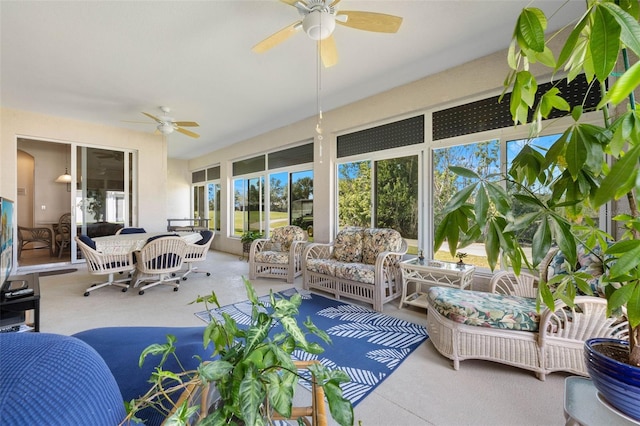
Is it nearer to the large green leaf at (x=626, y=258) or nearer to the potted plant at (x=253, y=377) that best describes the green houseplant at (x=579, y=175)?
the large green leaf at (x=626, y=258)

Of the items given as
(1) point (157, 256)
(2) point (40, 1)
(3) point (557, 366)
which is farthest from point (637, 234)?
(1) point (157, 256)

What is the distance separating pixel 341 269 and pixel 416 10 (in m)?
2.77

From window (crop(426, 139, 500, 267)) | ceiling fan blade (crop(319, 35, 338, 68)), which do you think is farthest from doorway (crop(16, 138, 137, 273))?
window (crop(426, 139, 500, 267))

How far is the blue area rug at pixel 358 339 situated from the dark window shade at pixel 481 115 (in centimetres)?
240

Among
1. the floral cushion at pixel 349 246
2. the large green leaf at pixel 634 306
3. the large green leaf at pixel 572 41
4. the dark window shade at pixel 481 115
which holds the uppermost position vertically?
the dark window shade at pixel 481 115

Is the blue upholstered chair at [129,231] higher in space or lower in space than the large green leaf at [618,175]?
lower

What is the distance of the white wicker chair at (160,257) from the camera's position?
11.8 ft

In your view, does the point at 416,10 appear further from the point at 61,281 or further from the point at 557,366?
the point at 61,281

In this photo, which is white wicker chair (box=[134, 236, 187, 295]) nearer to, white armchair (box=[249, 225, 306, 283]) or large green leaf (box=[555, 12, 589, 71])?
white armchair (box=[249, 225, 306, 283])

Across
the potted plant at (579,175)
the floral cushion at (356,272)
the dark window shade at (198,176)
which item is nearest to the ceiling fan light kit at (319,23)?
the potted plant at (579,175)

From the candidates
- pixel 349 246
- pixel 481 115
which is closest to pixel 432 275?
pixel 349 246

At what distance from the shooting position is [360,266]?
3.35 metres

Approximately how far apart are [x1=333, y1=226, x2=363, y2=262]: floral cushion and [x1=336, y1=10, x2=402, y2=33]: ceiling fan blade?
2522mm

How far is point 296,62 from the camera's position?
3.18 metres
